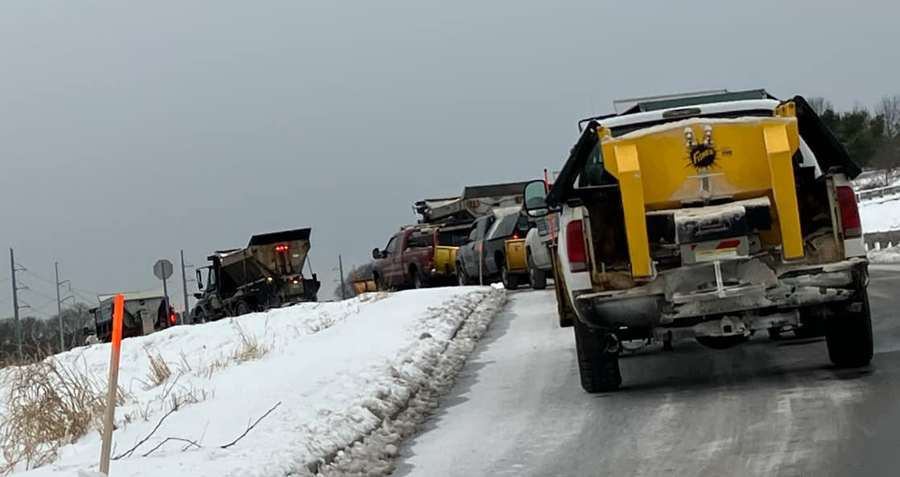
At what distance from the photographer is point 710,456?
7.18 meters

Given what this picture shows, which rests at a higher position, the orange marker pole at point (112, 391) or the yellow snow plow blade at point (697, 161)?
the yellow snow plow blade at point (697, 161)

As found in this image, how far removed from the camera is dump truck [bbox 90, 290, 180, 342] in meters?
46.6

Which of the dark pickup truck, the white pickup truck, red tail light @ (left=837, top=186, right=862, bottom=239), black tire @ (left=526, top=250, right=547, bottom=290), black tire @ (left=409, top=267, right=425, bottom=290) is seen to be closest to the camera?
red tail light @ (left=837, top=186, right=862, bottom=239)

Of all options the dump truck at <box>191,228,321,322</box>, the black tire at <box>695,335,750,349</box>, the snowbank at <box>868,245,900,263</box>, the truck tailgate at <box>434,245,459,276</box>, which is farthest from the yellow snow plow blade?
the dump truck at <box>191,228,321,322</box>

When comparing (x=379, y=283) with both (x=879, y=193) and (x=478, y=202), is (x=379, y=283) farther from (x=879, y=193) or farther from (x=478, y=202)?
(x=879, y=193)

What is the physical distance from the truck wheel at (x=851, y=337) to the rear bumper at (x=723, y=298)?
0.53 metres

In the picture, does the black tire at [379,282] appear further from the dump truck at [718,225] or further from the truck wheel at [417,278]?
the dump truck at [718,225]

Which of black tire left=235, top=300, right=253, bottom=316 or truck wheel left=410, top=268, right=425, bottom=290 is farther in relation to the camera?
black tire left=235, top=300, right=253, bottom=316

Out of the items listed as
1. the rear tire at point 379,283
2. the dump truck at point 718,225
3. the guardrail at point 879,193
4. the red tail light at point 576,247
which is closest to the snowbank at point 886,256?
the rear tire at point 379,283

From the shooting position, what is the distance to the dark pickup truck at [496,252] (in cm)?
2519

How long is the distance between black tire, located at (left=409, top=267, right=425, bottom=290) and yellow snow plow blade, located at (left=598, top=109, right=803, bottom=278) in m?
22.4

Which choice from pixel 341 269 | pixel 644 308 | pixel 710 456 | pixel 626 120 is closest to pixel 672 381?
pixel 644 308

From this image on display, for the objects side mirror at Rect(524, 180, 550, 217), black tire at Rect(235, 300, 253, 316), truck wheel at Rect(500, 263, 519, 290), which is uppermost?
side mirror at Rect(524, 180, 550, 217)

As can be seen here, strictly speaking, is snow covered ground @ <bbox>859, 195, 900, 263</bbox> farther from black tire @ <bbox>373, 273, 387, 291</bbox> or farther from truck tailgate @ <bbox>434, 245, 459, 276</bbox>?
black tire @ <bbox>373, 273, 387, 291</bbox>
